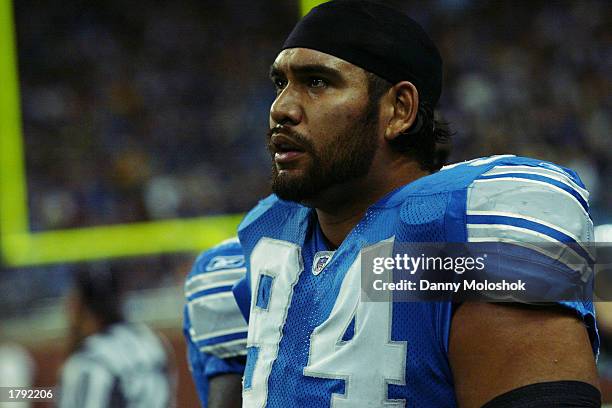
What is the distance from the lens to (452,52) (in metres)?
5.52

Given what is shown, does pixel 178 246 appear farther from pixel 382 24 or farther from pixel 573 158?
pixel 382 24

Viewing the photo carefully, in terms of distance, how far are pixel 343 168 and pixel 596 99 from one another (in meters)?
4.33

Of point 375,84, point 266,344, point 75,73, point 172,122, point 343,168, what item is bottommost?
point 266,344

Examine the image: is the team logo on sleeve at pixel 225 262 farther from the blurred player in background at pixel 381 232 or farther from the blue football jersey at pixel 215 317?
the blurred player in background at pixel 381 232

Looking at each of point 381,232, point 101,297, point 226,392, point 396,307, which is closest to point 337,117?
point 381,232

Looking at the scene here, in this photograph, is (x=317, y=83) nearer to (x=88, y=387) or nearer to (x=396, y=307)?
(x=396, y=307)

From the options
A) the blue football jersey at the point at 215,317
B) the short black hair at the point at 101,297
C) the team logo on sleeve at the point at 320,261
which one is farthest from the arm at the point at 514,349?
the short black hair at the point at 101,297

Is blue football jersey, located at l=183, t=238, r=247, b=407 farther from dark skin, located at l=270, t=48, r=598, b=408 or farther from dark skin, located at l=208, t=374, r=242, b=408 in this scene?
dark skin, located at l=270, t=48, r=598, b=408

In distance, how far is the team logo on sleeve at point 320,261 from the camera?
1.48 meters

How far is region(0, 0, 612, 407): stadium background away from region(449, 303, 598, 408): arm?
116 inches

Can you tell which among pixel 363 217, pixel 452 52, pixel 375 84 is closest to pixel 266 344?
pixel 363 217

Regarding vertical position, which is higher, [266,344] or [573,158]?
[573,158]

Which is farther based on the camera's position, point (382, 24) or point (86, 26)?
point (86, 26)

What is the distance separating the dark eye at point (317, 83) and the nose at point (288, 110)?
0.03 m
